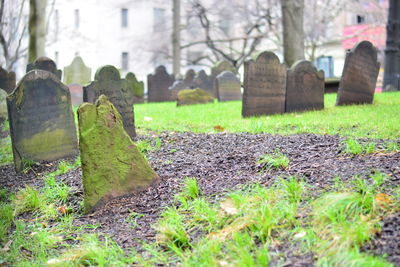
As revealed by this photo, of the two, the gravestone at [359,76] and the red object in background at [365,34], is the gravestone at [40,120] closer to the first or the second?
the gravestone at [359,76]

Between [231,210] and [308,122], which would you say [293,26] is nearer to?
[308,122]

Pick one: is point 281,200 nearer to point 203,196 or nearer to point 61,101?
point 203,196

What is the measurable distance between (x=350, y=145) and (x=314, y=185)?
1110 millimetres

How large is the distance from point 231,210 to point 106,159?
5.47 ft

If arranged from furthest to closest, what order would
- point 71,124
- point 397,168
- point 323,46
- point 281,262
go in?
point 323,46 → point 71,124 → point 397,168 → point 281,262

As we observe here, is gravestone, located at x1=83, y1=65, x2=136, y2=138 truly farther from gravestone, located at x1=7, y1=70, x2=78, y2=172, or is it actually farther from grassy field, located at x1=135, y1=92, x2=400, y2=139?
grassy field, located at x1=135, y1=92, x2=400, y2=139

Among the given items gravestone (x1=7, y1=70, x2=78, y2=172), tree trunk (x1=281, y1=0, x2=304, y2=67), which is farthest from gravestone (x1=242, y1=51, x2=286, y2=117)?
tree trunk (x1=281, y1=0, x2=304, y2=67)

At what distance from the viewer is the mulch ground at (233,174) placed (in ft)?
11.6

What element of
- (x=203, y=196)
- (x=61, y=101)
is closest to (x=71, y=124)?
(x=61, y=101)

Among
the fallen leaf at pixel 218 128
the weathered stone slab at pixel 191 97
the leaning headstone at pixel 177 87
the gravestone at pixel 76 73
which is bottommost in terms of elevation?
the fallen leaf at pixel 218 128

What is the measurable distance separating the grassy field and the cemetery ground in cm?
41

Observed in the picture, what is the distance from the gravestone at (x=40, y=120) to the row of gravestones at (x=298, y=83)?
3.62m

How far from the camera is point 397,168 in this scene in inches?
177

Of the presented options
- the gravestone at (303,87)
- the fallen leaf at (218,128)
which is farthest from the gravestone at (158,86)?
the fallen leaf at (218,128)
